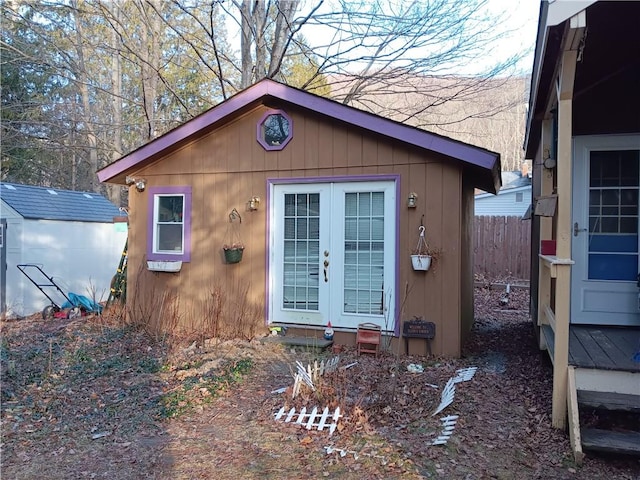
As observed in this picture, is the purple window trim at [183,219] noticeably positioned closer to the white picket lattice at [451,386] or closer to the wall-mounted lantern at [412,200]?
the wall-mounted lantern at [412,200]

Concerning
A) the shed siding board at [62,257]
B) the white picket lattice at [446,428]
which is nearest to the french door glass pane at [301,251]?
the white picket lattice at [446,428]

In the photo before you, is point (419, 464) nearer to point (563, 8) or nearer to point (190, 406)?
point (190, 406)

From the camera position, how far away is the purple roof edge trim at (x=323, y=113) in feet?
18.8

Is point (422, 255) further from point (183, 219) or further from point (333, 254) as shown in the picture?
point (183, 219)

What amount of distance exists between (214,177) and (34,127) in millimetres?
13237

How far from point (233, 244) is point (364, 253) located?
1924 millimetres

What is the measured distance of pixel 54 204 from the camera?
36.8 feet

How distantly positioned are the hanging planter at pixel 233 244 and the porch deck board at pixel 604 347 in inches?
166

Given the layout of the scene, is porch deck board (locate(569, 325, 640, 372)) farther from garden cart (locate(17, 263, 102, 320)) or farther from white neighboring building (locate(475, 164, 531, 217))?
white neighboring building (locate(475, 164, 531, 217))

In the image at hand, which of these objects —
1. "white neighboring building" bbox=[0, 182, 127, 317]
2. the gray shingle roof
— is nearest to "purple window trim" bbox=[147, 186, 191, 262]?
"white neighboring building" bbox=[0, 182, 127, 317]

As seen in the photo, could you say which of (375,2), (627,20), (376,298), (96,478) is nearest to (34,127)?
(375,2)

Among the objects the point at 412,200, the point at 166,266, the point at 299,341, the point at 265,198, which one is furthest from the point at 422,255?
the point at 166,266

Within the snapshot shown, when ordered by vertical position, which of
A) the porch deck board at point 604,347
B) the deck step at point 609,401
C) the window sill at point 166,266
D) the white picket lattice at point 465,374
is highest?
the window sill at point 166,266

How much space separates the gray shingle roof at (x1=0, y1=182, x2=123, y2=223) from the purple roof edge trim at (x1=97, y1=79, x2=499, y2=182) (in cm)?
364
